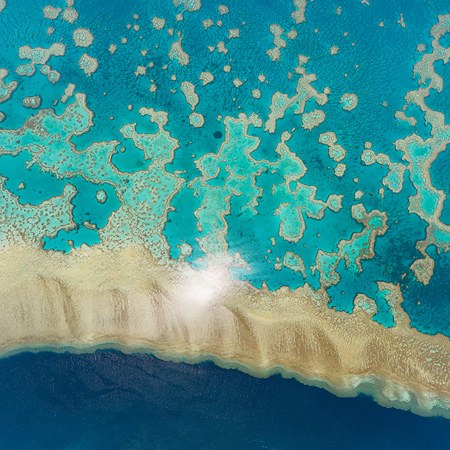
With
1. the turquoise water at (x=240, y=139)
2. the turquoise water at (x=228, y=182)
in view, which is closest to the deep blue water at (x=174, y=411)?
the turquoise water at (x=228, y=182)

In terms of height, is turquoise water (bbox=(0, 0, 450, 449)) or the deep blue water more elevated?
turquoise water (bbox=(0, 0, 450, 449))

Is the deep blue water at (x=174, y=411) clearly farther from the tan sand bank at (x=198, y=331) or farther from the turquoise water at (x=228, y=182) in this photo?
the tan sand bank at (x=198, y=331)

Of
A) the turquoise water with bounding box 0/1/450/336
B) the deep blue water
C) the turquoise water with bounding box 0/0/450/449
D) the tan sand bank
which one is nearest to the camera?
the deep blue water

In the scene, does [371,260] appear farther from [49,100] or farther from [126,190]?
[49,100]

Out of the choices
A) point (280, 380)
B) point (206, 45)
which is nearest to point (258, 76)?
point (206, 45)

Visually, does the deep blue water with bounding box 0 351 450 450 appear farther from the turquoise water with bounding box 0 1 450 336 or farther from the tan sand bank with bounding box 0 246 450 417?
the turquoise water with bounding box 0 1 450 336

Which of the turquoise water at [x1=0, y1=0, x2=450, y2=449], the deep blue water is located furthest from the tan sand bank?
the turquoise water at [x1=0, y1=0, x2=450, y2=449]

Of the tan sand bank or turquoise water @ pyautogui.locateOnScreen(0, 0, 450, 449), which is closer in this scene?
turquoise water @ pyautogui.locateOnScreen(0, 0, 450, 449)
